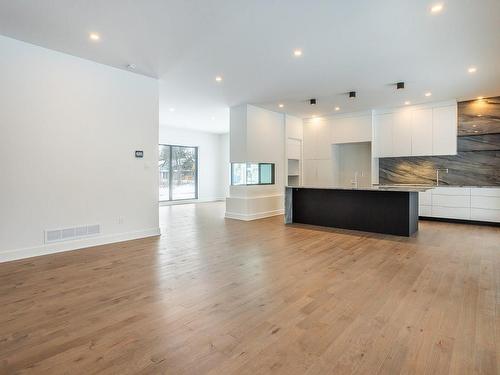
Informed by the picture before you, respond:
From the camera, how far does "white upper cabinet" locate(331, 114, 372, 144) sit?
828 centimetres

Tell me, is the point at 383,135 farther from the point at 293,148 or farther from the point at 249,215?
the point at 249,215

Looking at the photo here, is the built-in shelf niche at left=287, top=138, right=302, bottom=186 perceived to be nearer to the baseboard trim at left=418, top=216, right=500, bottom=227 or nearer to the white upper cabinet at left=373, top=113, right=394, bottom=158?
the white upper cabinet at left=373, top=113, right=394, bottom=158

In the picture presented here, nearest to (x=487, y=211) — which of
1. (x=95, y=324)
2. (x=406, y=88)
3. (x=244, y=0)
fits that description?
(x=406, y=88)

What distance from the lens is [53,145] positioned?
441cm

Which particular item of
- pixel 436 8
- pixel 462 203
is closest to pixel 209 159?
pixel 462 203

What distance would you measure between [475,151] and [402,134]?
164 cm

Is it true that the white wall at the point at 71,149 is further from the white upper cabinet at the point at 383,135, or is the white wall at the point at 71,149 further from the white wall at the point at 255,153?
the white upper cabinet at the point at 383,135

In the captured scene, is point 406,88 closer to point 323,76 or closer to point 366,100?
point 366,100

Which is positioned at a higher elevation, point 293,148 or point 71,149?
point 293,148

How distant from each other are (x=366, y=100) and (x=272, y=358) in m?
6.73

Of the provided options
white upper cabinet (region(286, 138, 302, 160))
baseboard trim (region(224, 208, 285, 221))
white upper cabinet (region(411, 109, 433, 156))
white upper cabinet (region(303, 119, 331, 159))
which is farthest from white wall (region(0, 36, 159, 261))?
white upper cabinet (region(411, 109, 433, 156))

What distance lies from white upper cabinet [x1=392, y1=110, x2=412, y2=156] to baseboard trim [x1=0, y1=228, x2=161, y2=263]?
21.0ft

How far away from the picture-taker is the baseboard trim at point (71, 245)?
4061 millimetres

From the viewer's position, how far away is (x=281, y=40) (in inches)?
158
